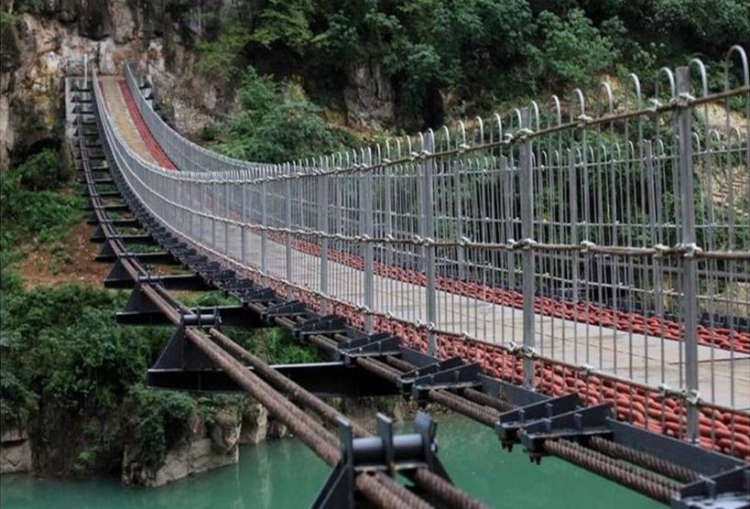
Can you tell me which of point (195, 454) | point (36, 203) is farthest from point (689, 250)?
point (36, 203)

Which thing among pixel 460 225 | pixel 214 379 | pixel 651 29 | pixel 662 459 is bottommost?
pixel 214 379

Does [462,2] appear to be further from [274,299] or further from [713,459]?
[713,459]

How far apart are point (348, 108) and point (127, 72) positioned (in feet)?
21.4

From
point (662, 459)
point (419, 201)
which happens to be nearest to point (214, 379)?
point (419, 201)

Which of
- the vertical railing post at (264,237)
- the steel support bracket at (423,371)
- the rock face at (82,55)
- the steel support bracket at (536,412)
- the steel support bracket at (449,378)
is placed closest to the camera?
the steel support bracket at (536,412)

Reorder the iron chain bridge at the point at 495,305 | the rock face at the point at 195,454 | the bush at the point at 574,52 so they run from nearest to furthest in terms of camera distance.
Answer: the iron chain bridge at the point at 495,305 → the rock face at the point at 195,454 → the bush at the point at 574,52

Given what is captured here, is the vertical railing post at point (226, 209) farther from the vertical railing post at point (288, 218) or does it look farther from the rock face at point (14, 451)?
the rock face at point (14, 451)

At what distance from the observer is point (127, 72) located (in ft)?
94.8

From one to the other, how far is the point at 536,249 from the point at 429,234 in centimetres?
108

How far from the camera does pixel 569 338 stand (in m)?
4.37

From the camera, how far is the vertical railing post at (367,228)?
572cm

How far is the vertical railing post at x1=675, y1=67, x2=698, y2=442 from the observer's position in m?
2.89

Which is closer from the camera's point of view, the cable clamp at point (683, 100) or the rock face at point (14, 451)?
the cable clamp at point (683, 100)

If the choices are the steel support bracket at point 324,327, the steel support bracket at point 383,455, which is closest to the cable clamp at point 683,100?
the steel support bracket at point 383,455
